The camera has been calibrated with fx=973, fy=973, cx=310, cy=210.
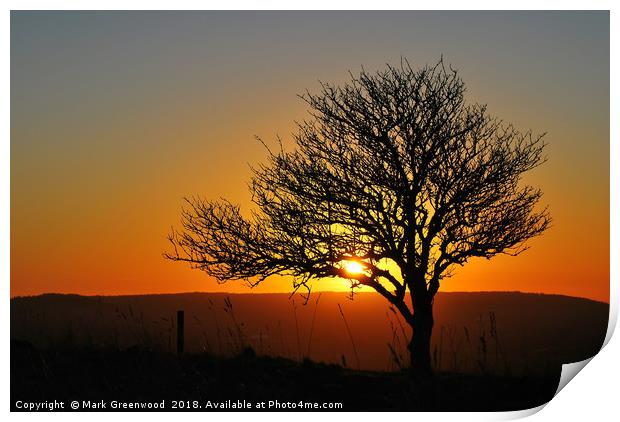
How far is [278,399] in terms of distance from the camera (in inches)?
538

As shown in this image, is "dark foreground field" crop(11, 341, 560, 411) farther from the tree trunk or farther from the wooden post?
the tree trunk

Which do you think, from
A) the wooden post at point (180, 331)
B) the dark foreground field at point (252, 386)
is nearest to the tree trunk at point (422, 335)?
the dark foreground field at point (252, 386)

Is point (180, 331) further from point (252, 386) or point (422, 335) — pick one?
A: point (422, 335)

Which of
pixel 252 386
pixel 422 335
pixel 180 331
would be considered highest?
pixel 180 331

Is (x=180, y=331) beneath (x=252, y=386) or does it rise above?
above

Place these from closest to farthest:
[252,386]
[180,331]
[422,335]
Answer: [252,386] < [180,331] < [422,335]

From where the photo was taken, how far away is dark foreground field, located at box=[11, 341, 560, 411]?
13.7m

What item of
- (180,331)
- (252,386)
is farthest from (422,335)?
(252,386)

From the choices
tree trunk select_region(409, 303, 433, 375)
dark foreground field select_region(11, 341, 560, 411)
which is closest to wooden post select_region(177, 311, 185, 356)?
dark foreground field select_region(11, 341, 560, 411)

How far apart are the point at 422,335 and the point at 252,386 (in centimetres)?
456

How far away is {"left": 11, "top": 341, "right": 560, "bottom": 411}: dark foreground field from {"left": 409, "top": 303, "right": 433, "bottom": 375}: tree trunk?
177 centimetres

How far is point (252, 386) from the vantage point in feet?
46.3

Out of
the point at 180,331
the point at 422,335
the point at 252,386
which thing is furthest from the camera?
the point at 422,335
